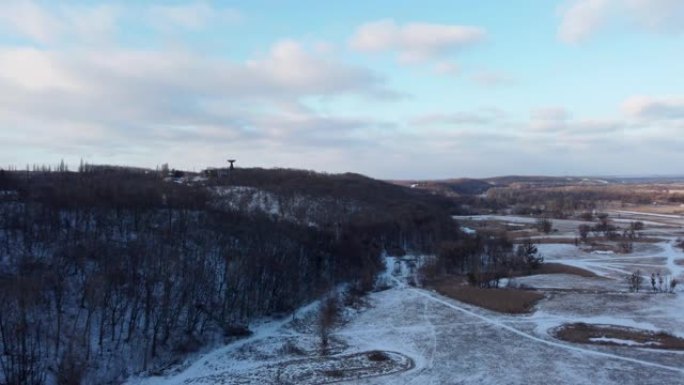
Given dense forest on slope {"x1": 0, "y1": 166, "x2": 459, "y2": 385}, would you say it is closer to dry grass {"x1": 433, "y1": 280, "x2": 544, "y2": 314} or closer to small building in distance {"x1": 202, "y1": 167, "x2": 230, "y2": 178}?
dry grass {"x1": 433, "y1": 280, "x2": 544, "y2": 314}

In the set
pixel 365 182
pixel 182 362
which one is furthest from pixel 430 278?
pixel 365 182

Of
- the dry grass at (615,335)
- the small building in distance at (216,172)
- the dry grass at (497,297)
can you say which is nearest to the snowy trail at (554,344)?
the dry grass at (615,335)

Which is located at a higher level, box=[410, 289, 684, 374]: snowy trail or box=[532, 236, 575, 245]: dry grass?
box=[532, 236, 575, 245]: dry grass

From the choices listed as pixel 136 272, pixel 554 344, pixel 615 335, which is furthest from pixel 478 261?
pixel 136 272

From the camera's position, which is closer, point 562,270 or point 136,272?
point 136,272

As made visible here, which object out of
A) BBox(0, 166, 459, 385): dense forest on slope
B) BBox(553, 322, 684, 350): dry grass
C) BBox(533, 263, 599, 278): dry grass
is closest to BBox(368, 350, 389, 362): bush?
BBox(0, 166, 459, 385): dense forest on slope

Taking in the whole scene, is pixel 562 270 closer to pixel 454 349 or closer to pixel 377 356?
pixel 454 349

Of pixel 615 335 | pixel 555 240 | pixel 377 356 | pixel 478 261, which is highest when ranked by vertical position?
pixel 555 240
